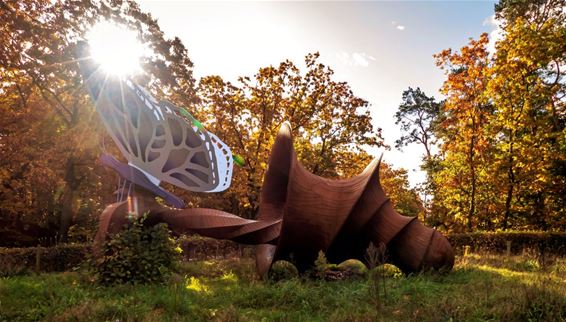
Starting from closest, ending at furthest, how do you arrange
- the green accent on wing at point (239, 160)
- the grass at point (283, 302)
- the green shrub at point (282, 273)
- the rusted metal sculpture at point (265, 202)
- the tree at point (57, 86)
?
the grass at point (283, 302) → the rusted metal sculpture at point (265, 202) → the green shrub at point (282, 273) → the tree at point (57, 86) → the green accent on wing at point (239, 160)

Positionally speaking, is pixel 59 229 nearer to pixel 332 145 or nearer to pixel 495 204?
pixel 332 145

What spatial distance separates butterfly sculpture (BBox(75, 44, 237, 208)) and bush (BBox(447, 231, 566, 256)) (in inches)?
527

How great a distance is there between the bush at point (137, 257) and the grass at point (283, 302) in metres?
0.38

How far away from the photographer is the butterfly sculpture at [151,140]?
450 inches

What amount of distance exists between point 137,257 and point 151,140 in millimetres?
3486

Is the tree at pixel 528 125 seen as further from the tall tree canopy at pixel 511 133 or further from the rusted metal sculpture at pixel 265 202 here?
the rusted metal sculpture at pixel 265 202

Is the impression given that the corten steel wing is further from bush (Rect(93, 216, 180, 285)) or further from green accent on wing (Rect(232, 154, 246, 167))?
green accent on wing (Rect(232, 154, 246, 167))

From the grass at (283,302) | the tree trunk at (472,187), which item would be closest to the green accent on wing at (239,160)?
the grass at (283,302)

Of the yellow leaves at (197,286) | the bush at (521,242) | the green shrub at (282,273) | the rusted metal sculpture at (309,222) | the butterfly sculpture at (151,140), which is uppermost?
the butterfly sculpture at (151,140)

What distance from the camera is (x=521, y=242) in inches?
713

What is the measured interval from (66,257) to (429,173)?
96.2 ft

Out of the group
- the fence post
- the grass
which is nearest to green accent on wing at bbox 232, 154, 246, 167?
the fence post

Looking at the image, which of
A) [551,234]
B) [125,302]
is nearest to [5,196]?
[125,302]

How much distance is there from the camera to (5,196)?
62.5ft
